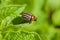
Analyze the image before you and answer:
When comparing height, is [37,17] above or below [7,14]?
below

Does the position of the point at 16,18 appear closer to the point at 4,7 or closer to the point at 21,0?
the point at 4,7

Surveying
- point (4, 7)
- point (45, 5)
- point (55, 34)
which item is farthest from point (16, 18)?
point (45, 5)

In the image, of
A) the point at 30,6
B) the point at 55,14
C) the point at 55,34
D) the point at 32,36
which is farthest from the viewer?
the point at 55,14

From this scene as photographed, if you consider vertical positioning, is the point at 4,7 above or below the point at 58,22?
above

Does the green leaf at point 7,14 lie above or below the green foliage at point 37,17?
above

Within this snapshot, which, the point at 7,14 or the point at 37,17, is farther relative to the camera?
the point at 37,17

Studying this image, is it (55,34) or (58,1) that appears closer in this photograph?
(55,34)

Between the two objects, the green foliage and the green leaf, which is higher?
the green leaf

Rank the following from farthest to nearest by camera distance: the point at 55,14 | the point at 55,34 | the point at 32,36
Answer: the point at 55,14 < the point at 55,34 < the point at 32,36
